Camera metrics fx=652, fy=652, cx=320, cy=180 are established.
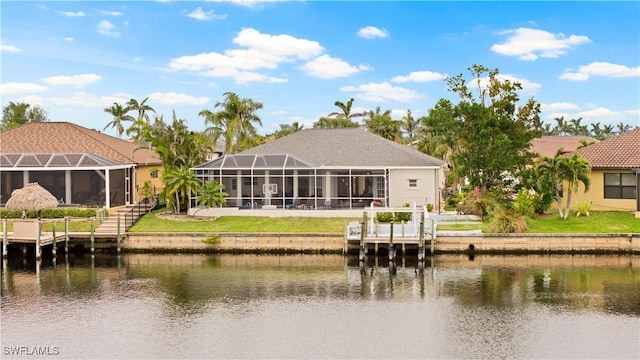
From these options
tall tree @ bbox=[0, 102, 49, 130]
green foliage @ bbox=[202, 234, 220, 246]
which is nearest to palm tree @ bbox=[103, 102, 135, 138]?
tall tree @ bbox=[0, 102, 49, 130]

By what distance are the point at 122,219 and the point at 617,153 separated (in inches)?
1183

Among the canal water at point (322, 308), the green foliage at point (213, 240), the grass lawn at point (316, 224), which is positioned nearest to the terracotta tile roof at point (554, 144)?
the grass lawn at point (316, 224)

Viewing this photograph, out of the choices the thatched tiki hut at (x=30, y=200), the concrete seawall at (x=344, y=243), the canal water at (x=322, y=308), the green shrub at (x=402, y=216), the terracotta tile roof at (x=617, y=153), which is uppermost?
the terracotta tile roof at (x=617, y=153)

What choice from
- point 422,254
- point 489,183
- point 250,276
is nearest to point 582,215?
point 489,183

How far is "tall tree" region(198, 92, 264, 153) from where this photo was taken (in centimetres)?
5194

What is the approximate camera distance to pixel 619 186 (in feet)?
128

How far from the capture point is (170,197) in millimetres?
38875

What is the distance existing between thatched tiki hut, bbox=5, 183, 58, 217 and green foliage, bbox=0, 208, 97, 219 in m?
1.21

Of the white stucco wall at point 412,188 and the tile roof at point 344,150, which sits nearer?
the white stucco wall at point 412,188

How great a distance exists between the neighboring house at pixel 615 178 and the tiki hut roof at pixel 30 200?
103ft

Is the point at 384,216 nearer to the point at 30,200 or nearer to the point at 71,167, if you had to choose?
the point at 71,167

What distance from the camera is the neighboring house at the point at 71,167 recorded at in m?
40.4

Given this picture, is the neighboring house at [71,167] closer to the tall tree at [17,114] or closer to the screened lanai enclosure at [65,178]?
the screened lanai enclosure at [65,178]

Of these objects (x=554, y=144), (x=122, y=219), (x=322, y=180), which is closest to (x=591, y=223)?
(x=322, y=180)
